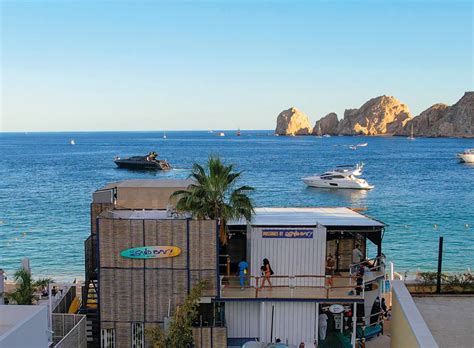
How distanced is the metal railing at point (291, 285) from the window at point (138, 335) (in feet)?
8.27

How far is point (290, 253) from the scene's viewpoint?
54.1 ft

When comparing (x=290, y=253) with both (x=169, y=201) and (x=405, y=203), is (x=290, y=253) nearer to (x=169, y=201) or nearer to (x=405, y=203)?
(x=169, y=201)

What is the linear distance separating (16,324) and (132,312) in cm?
547

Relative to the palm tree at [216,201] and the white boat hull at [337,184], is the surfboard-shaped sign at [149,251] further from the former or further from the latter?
the white boat hull at [337,184]

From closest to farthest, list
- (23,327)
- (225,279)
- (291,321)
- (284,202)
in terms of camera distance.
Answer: (23,327) < (291,321) < (225,279) < (284,202)

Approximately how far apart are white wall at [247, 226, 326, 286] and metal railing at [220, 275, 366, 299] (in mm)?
31

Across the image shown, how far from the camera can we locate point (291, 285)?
637 inches

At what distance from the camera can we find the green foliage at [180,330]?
554 inches

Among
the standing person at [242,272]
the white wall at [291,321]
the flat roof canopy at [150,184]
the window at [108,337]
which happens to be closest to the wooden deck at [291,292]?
the standing person at [242,272]

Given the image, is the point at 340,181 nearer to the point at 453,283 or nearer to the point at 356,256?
the point at 453,283

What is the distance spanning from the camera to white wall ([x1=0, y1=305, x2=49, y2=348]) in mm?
9977

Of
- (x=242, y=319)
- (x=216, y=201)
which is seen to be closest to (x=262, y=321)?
(x=242, y=319)

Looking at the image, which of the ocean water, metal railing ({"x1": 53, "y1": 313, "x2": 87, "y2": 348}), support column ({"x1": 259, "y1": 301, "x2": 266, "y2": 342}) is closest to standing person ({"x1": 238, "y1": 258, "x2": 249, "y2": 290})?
support column ({"x1": 259, "y1": 301, "x2": 266, "y2": 342})

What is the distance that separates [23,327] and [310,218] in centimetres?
994
